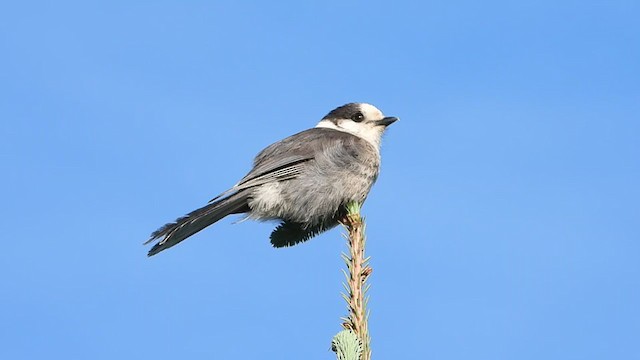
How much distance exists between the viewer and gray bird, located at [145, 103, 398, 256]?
18.2 ft

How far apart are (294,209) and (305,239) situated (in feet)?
0.70

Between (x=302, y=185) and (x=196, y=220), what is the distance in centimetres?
86

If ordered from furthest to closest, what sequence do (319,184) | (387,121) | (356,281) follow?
(387,121), (319,184), (356,281)

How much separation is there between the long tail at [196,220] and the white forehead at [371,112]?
1485 millimetres

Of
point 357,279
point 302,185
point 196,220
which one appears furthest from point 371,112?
point 357,279

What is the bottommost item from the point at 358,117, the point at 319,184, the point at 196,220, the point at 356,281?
the point at 356,281

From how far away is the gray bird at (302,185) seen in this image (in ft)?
18.2

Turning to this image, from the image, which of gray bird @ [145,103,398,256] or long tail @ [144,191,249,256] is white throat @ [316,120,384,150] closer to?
gray bird @ [145,103,398,256]

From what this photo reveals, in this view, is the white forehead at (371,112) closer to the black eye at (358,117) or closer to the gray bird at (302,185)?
→ the black eye at (358,117)

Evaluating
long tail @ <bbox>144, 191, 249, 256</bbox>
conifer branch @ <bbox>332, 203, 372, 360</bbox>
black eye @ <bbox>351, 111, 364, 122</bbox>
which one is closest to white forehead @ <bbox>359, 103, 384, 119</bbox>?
black eye @ <bbox>351, 111, 364, 122</bbox>

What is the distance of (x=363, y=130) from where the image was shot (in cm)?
670

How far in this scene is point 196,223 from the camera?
5164 mm

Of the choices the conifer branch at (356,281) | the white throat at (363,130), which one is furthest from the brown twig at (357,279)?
the white throat at (363,130)

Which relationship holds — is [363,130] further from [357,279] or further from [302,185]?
[357,279]
